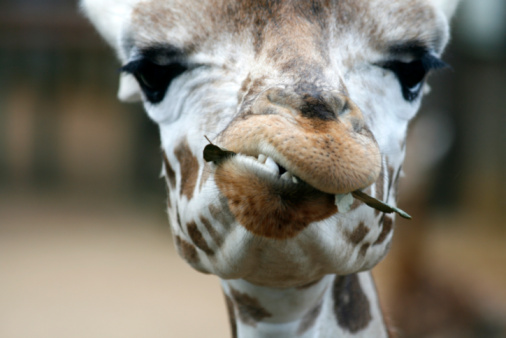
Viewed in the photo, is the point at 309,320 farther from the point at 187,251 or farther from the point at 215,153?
the point at 215,153

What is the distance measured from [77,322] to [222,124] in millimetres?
8204

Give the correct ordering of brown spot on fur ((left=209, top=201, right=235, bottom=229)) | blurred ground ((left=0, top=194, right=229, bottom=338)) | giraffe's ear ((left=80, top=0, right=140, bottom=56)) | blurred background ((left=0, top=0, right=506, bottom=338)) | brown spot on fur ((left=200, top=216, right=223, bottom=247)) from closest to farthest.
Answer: brown spot on fur ((left=209, top=201, right=235, bottom=229)), brown spot on fur ((left=200, top=216, right=223, bottom=247)), giraffe's ear ((left=80, top=0, right=140, bottom=56)), blurred background ((left=0, top=0, right=506, bottom=338)), blurred ground ((left=0, top=194, right=229, bottom=338))

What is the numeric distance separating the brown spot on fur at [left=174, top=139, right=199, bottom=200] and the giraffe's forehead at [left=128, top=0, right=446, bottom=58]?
31cm

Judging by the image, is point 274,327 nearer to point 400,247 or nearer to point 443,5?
point 443,5

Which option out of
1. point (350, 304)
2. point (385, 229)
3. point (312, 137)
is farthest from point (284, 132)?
point (350, 304)

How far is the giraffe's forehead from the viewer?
1.92 meters

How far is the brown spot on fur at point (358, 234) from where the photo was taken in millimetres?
1877

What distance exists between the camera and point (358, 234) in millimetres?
1901

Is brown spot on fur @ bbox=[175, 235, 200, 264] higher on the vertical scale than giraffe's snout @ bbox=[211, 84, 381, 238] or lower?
lower

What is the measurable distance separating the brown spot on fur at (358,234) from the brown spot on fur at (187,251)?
0.50 m

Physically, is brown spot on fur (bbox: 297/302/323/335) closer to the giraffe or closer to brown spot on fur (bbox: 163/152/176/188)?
the giraffe

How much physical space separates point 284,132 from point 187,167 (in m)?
0.60

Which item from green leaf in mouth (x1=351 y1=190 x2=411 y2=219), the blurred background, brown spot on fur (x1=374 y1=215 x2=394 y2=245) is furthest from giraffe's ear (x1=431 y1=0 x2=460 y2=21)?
the blurred background

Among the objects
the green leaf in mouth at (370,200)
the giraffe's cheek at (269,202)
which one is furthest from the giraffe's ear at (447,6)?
the giraffe's cheek at (269,202)
